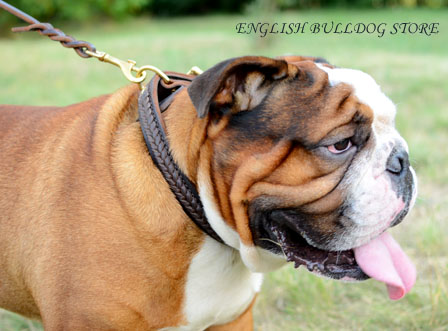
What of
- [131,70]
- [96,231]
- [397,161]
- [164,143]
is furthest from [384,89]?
[96,231]

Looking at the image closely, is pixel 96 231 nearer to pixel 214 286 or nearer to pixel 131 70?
pixel 214 286

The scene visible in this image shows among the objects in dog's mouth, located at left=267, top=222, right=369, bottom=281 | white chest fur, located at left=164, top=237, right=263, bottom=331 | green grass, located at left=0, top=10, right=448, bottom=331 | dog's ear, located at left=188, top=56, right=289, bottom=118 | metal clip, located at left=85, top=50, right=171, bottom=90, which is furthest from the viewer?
green grass, located at left=0, top=10, right=448, bottom=331

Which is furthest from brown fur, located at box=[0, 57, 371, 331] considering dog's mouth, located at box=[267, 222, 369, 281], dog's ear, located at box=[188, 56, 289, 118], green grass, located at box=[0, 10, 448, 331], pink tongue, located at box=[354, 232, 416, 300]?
green grass, located at box=[0, 10, 448, 331]

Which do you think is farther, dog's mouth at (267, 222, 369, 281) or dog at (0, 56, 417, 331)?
dog's mouth at (267, 222, 369, 281)

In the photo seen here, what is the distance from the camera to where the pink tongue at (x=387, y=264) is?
8.59ft

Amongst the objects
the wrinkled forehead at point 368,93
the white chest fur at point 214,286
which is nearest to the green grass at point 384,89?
the white chest fur at point 214,286

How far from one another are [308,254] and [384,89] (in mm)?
6314

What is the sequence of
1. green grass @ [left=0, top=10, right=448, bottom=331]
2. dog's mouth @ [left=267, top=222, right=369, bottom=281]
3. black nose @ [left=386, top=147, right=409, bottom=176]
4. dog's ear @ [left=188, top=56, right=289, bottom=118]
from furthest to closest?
green grass @ [left=0, top=10, right=448, bottom=331], dog's mouth @ [left=267, top=222, right=369, bottom=281], black nose @ [left=386, top=147, right=409, bottom=176], dog's ear @ [left=188, top=56, right=289, bottom=118]

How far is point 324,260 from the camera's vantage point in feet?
8.86

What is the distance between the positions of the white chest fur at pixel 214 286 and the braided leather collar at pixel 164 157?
0.38ft

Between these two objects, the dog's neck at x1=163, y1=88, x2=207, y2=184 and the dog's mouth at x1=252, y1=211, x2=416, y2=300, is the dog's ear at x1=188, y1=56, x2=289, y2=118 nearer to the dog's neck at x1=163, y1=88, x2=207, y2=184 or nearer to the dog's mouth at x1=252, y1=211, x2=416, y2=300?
the dog's neck at x1=163, y1=88, x2=207, y2=184

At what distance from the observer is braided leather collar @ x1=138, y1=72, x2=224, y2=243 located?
2.61 meters

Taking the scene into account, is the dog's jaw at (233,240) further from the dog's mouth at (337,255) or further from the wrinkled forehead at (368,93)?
the wrinkled forehead at (368,93)

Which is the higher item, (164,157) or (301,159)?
(301,159)
